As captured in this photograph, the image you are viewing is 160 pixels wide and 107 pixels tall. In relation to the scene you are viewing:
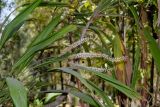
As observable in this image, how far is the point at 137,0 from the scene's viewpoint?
197 centimetres

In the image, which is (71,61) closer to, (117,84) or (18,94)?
(117,84)

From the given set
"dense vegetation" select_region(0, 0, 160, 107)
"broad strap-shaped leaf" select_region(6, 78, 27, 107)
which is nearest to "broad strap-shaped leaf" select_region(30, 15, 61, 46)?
"dense vegetation" select_region(0, 0, 160, 107)

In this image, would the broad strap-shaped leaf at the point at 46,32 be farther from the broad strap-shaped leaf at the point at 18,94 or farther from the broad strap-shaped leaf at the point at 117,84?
the broad strap-shaped leaf at the point at 18,94

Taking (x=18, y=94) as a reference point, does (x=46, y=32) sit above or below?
above

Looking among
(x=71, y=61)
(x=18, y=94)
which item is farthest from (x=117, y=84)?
(x=18, y=94)

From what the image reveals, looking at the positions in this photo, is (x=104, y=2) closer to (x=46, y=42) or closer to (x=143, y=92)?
(x=46, y=42)

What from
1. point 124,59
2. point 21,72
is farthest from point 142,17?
point 21,72

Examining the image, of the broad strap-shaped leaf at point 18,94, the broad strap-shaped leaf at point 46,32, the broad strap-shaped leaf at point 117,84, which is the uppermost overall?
the broad strap-shaped leaf at point 46,32

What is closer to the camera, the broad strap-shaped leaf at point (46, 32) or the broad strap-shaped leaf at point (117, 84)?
the broad strap-shaped leaf at point (117, 84)

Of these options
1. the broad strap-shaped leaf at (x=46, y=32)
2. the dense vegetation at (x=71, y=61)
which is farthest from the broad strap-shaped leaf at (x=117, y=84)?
the broad strap-shaped leaf at (x=46, y=32)

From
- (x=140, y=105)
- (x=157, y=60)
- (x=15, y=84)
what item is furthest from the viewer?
(x=140, y=105)

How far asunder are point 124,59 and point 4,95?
0.64 m

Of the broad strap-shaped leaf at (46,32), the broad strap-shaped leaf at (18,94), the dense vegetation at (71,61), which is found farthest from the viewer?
the broad strap-shaped leaf at (46,32)

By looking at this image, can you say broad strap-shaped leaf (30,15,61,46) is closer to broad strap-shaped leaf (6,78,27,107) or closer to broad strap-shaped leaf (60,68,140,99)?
broad strap-shaped leaf (60,68,140,99)
